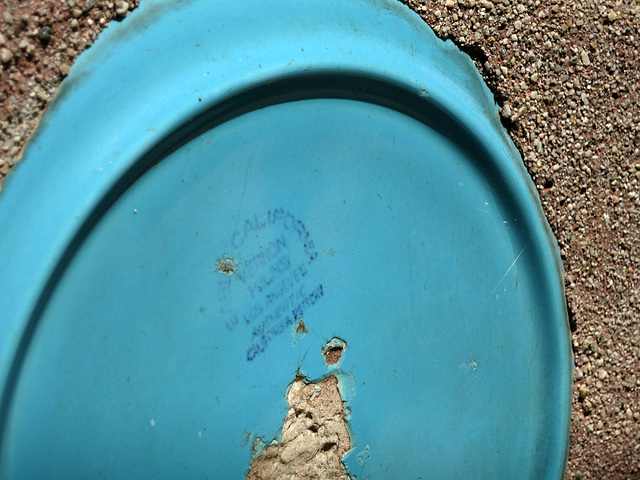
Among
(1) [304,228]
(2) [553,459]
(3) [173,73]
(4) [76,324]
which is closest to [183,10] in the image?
(3) [173,73]

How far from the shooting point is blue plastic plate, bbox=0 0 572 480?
3.00 ft

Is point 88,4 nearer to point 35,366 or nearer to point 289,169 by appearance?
point 289,169

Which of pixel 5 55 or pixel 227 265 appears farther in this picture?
pixel 227 265

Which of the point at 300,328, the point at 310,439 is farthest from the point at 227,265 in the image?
the point at 310,439

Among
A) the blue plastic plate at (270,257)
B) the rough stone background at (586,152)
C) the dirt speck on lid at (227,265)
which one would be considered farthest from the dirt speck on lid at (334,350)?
the rough stone background at (586,152)

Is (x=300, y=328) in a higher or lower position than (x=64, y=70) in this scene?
lower

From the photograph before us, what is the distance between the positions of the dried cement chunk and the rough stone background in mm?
635

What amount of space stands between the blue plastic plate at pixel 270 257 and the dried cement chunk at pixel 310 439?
0.08ft

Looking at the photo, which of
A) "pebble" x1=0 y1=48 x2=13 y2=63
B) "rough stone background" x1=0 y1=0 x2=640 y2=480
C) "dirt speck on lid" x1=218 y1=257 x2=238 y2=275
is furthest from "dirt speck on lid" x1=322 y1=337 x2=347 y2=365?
"pebble" x1=0 y1=48 x2=13 y2=63

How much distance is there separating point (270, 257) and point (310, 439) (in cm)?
35

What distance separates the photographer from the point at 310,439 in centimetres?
116

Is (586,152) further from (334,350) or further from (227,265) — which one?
(227,265)

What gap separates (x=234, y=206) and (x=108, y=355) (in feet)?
1.00

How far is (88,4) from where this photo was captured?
97 centimetres
